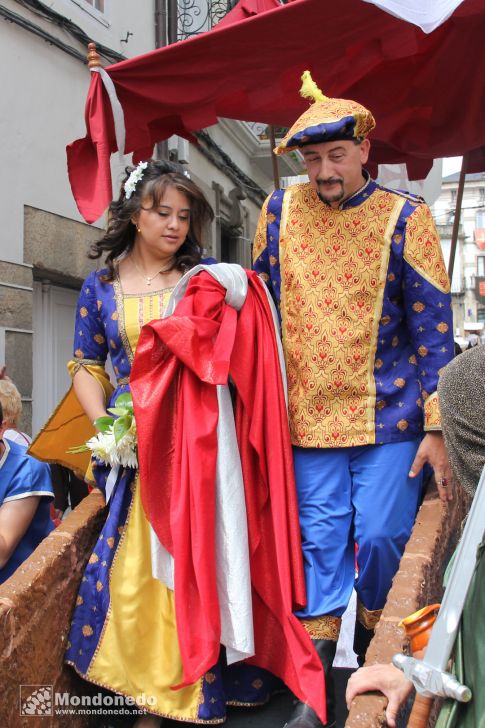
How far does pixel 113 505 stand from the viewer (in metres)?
2.59

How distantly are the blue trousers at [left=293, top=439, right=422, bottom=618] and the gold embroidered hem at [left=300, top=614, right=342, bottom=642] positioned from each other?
0.03 metres

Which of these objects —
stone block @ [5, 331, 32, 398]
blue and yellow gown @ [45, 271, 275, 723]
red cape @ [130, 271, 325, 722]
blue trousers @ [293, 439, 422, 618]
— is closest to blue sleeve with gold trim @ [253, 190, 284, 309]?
red cape @ [130, 271, 325, 722]

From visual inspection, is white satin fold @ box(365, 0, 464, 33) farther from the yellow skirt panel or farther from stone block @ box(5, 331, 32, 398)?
stone block @ box(5, 331, 32, 398)

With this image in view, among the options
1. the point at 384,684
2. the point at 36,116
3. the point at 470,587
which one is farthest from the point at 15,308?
the point at 470,587

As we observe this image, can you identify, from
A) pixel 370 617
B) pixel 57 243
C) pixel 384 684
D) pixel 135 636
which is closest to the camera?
pixel 384 684

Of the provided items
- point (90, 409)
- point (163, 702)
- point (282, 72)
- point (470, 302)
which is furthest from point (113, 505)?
point (470, 302)

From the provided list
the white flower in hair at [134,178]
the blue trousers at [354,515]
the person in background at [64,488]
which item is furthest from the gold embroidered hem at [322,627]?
the person in background at [64,488]

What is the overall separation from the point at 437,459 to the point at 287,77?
1.68 m

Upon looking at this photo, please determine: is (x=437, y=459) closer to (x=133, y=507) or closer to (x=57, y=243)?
(x=133, y=507)

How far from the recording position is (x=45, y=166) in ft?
20.9

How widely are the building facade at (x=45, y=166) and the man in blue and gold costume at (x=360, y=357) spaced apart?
3684 mm

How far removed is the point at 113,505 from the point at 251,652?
0.64 meters

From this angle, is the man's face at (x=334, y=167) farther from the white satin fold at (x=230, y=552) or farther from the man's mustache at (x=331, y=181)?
the white satin fold at (x=230, y=552)

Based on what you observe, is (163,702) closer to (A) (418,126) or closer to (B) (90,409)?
(B) (90,409)
